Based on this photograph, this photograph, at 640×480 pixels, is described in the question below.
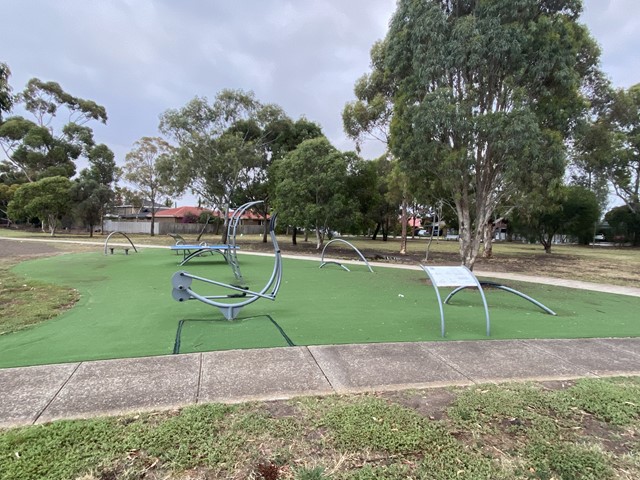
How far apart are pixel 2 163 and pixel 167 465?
6200 cm

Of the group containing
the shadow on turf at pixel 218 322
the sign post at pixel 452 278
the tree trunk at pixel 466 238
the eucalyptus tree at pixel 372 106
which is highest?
the eucalyptus tree at pixel 372 106

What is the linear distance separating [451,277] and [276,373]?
340 centimetres

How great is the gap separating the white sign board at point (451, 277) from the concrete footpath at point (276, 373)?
1076 mm

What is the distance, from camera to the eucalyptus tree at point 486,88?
8.48 metres

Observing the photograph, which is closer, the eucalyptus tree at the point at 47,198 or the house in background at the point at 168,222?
the eucalyptus tree at the point at 47,198

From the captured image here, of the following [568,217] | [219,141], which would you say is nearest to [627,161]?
[568,217]

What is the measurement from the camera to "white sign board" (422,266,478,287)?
5609 mm

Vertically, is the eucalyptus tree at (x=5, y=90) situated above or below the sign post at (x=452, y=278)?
above

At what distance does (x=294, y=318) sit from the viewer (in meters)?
5.80

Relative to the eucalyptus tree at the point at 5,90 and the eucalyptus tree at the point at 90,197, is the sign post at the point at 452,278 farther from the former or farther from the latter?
the eucalyptus tree at the point at 90,197

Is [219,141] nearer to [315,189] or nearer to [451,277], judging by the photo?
[315,189]

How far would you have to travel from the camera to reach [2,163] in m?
47.8

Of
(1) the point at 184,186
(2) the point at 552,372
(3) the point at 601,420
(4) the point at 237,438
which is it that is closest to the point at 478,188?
(2) the point at 552,372

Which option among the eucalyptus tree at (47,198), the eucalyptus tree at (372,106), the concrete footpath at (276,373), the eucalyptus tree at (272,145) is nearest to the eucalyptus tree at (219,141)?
the eucalyptus tree at (272,145)
